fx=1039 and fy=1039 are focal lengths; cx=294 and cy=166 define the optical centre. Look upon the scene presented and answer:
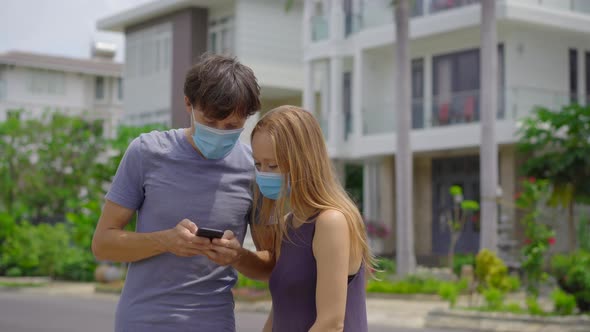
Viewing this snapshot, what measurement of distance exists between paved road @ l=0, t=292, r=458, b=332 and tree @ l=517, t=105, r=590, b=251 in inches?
423

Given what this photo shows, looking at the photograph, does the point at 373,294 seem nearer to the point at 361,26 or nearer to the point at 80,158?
Result: the point at 361,26

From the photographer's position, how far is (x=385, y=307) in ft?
70.3

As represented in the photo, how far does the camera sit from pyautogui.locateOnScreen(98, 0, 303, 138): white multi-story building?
41.2m

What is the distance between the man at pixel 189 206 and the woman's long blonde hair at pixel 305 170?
0.23 m

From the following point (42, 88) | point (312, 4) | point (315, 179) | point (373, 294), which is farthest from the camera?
point (42, 88)

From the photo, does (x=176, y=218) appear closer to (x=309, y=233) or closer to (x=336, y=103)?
(x=309, y=233)

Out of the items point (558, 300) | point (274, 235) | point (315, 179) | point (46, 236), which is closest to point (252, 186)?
point (274, 235)

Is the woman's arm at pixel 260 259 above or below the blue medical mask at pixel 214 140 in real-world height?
below

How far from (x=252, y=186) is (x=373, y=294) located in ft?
65.9

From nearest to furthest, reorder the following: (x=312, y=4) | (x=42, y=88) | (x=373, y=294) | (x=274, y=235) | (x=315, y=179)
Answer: (x=315, y=179) → (x=274, y=235) → (x=373, y=294) → (x=312, y=4) → (x=42, y=88)

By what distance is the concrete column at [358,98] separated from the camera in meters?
35.4

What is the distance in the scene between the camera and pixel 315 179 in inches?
141

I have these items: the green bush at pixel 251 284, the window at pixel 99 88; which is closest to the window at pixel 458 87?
the green bush at pixel 251 284

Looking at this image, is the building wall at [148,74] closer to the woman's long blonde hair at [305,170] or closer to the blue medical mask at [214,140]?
the blue medical mask at [214,140]
